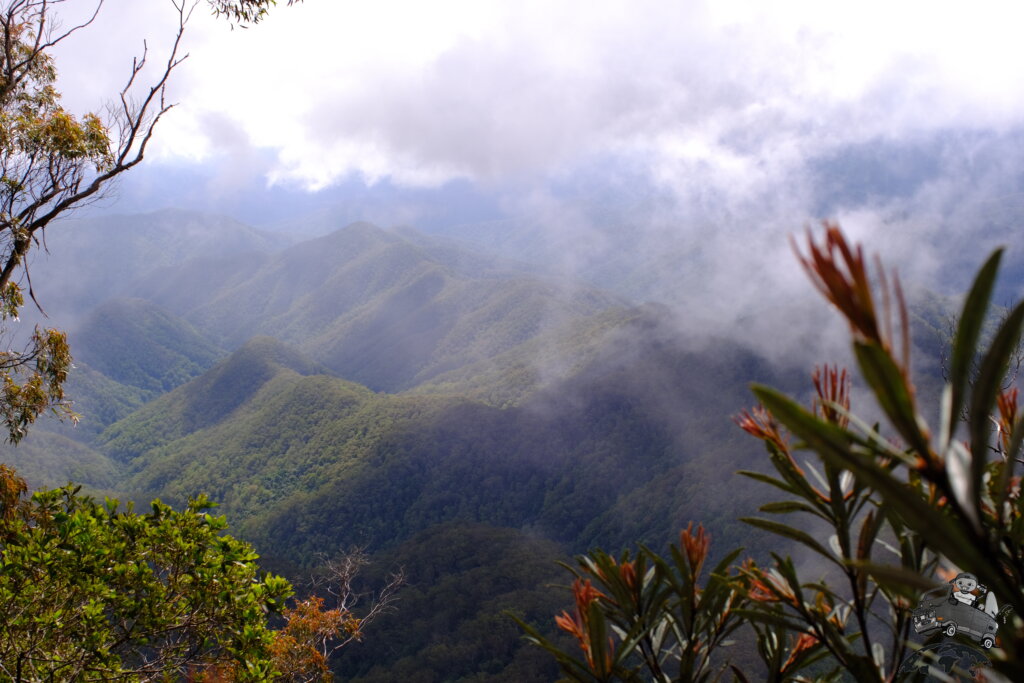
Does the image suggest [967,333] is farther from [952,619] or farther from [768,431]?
[952,619]

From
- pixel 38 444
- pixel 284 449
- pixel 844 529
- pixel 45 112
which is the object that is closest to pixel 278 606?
pixel 844 529

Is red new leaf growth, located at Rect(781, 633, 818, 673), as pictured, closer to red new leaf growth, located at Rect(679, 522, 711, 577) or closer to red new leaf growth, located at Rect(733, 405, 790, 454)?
red new leaf growth, located at Rect(679, 522, 711, 577)

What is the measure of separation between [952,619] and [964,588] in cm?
10

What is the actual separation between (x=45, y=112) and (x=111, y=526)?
6686 millimetres

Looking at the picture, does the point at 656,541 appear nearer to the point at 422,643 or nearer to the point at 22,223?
the point at 422,643

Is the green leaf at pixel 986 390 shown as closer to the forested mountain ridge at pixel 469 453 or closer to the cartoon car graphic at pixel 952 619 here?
the cartoon car graphic at pixel 952 619

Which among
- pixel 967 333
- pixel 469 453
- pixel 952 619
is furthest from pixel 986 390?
pixel 469 453

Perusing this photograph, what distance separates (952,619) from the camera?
5.56ft

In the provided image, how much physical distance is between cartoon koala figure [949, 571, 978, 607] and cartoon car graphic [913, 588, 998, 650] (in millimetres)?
13

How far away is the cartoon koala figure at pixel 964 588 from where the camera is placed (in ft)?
5.36

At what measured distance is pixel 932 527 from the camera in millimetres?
810

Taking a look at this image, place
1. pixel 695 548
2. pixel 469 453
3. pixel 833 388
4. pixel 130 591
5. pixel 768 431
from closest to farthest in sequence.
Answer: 1. pixel 833 388
2. pixel 768 431
3. pixel 695 548
4. pixel 130 591
5. pixel 469 453

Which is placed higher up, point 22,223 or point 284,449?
point 284,449

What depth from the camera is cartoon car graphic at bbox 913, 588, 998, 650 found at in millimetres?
1646
